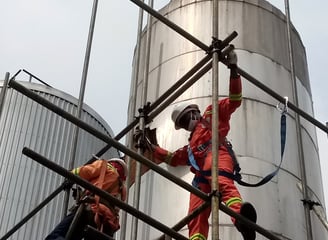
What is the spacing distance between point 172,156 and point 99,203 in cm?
124

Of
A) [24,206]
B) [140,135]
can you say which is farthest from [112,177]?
[24,206]

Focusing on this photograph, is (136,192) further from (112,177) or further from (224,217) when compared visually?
(224,217)

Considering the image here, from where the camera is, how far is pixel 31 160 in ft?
45.7

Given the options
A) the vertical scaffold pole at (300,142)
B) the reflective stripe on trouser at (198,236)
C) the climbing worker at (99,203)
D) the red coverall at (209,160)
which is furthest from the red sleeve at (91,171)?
the vertical scaffold pole at (300,142)

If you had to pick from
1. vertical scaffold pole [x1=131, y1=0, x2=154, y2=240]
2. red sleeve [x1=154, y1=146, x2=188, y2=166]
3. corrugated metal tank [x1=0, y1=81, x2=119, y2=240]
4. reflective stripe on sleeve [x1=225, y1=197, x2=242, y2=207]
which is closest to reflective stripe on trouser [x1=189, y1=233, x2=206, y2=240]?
reflective stripe on sleeve [x1=225, y1=197, x2=242, y2=207]

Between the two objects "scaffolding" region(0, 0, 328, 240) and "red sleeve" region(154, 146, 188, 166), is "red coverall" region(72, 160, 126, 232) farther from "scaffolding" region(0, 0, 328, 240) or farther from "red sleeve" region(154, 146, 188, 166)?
"red sleeve" region(154, 146, 188, 166)

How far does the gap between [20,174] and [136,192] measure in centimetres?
743

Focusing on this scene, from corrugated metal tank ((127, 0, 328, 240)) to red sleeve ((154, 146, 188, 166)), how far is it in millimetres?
214

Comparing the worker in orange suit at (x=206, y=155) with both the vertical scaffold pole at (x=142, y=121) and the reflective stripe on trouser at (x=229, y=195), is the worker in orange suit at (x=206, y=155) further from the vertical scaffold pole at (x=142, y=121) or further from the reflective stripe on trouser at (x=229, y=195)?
the vertical scaffold pole at (x=142, y=121)

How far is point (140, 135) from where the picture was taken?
24.7 ft

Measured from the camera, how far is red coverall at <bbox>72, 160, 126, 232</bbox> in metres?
6.96

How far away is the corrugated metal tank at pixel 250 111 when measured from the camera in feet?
25.4

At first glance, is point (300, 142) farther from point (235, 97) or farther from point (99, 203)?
point (99, 203)

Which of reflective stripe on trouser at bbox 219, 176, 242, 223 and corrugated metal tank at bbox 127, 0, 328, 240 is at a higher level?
corrugated metal tank at bbox 127, 0, 328, 240
